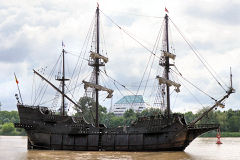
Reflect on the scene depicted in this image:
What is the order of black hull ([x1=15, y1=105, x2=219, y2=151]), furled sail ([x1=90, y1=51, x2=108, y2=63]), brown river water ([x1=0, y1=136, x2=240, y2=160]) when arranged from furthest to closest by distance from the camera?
furled sail ([x1=90, y1=51, x2=108, y2=63]) < black hull ([x1=15, y1=105, x2=219, y2=151]) < brown river water ([x1=0, y1=136, x2=240, y2=160])

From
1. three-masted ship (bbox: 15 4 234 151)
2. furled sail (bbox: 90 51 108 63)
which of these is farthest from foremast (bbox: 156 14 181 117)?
furled sail (bbox: 90 51 108 63)

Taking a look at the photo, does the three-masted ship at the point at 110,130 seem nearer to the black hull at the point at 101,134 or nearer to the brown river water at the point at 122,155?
the black hull at the point at 101,134

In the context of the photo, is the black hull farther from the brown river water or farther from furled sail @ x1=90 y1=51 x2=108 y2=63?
furled sail @ x1=90 y1=51 x2=108 y2=63

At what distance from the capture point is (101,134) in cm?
3781

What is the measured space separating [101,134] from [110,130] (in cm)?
118

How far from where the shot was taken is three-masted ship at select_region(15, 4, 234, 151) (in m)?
35.2

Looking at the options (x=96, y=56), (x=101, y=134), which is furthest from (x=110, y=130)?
(x=96, y=56)

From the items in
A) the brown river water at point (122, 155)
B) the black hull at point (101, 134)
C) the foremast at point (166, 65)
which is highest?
the foremast at point (166, 65)

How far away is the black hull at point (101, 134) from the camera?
115 feet

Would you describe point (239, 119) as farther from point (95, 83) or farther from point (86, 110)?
point (95, 83)

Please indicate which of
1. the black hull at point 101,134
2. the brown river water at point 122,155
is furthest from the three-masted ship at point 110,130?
the brown river water at point 122,155

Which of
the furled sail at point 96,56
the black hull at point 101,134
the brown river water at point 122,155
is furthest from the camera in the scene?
the furled sail at point 96,56

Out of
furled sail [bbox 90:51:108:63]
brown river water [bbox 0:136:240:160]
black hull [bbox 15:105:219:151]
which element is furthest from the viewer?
furled sail [bbox 90:51:108:63]

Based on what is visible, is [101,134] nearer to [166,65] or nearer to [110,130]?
[110,130]
